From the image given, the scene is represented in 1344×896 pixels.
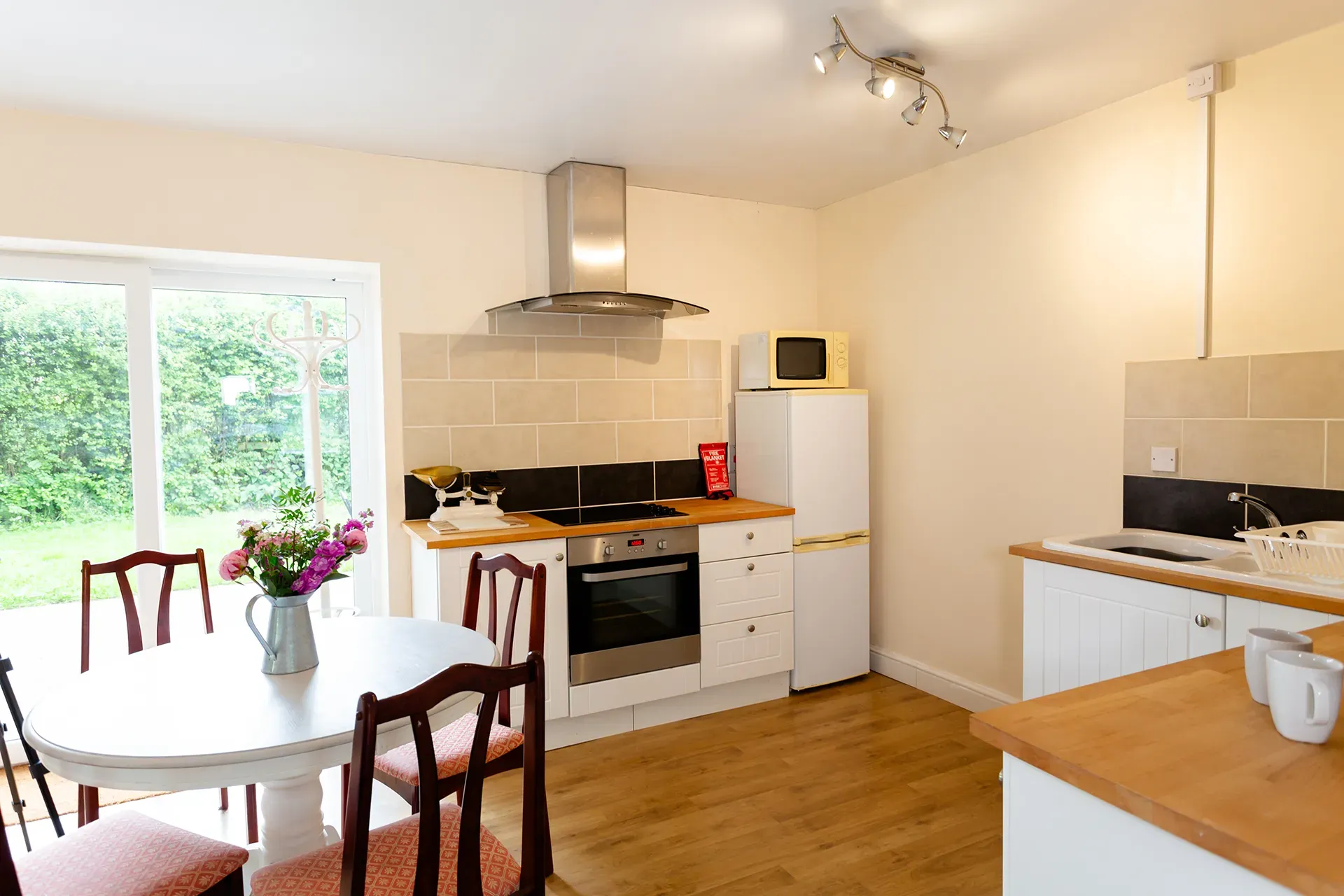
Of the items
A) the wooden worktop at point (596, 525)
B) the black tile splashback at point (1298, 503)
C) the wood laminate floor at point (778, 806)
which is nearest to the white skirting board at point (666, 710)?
the wood laminate floor at point (778, 806)

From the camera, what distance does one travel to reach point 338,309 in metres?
3.59

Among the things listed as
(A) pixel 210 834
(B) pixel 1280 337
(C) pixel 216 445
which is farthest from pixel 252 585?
(B) pixel 1280 337

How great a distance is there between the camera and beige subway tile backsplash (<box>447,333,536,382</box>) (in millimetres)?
3525

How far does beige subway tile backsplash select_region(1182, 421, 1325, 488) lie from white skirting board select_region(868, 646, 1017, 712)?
3.97 feet

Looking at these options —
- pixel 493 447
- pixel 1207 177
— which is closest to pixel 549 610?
pixel 493 447

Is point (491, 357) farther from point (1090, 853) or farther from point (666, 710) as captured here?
point (1090, 853)

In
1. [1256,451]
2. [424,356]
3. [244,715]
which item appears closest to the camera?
[244,715]

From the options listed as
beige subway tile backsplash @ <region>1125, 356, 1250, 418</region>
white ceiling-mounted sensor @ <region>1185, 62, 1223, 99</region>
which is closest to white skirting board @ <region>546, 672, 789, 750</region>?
beige subway tile backsplash @ <region>1125, 356, 1250, 418</region>

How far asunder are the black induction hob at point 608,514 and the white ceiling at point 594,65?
5.02ft

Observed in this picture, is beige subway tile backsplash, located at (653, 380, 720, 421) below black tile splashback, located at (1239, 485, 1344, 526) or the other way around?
the other way around

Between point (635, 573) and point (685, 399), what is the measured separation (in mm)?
1092

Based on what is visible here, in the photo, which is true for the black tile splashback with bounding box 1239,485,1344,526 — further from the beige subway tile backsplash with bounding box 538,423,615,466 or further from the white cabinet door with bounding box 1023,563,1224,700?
the beige subway tile backsplash with bounding box 538,423,615,466

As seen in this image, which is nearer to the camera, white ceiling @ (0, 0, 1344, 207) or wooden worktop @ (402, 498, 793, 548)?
white ceiling @ (0, 0, 1344, 207)

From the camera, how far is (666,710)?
137 inches
